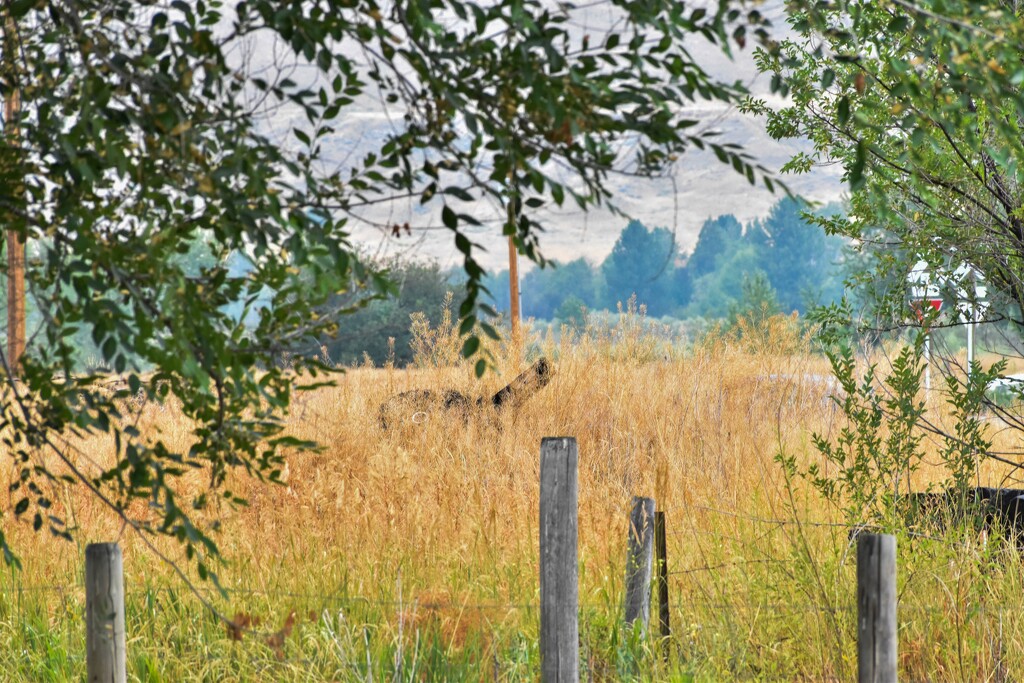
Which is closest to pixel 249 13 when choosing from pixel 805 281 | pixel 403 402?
pixel 403 402

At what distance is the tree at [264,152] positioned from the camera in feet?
6.40

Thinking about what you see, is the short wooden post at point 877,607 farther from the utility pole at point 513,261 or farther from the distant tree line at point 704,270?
the distant tree line at point 704,270

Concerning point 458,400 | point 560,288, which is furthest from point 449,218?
point 560,288

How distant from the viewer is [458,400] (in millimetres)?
7855

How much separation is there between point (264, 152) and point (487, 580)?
2.96 meters

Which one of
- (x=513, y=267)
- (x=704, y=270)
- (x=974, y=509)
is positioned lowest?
(x=974, y=509)

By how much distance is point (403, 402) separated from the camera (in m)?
7.76

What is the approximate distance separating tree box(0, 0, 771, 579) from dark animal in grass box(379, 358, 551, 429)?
5.15m

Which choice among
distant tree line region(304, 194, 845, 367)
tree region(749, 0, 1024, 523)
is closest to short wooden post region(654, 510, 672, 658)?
tree region(749, 0, 1024, 523)

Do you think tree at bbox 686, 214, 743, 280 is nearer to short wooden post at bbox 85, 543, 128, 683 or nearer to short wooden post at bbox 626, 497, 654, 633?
short wooden post at bbox 626, 497, 654, 633

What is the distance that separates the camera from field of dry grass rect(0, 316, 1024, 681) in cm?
379

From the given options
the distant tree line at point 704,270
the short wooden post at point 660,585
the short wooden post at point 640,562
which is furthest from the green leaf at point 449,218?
the distant tree line at point 704,270

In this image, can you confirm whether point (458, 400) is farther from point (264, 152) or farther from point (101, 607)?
point (264, 152)

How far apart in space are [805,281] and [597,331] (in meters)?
77.0
